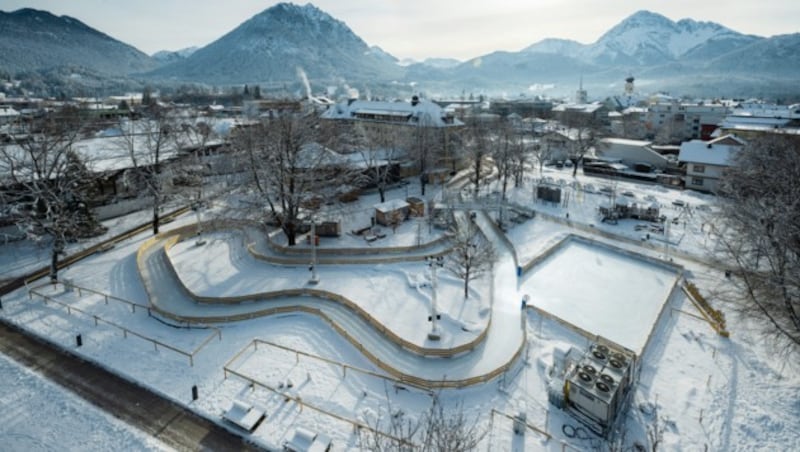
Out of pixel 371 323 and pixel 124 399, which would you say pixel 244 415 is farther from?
pixel 371 323

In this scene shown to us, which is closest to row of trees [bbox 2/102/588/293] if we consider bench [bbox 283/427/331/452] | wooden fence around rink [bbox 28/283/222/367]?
wooden fence around rink [bbox 28/283/222/367]

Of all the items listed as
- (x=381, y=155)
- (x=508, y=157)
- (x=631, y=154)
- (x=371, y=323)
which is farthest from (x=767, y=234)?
(x=631, y=154)

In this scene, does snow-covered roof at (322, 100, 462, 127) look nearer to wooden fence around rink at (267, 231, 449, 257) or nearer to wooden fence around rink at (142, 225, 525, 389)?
wooden fence around rink at (267, 231, 449, 257)

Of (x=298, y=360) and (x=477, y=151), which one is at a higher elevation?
(x=477, y=151)

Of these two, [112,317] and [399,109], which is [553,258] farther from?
[399,109]

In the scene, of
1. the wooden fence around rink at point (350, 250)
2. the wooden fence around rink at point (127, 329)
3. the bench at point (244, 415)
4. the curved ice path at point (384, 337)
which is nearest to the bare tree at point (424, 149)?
the wooden fence around rink at point (350, 250)
